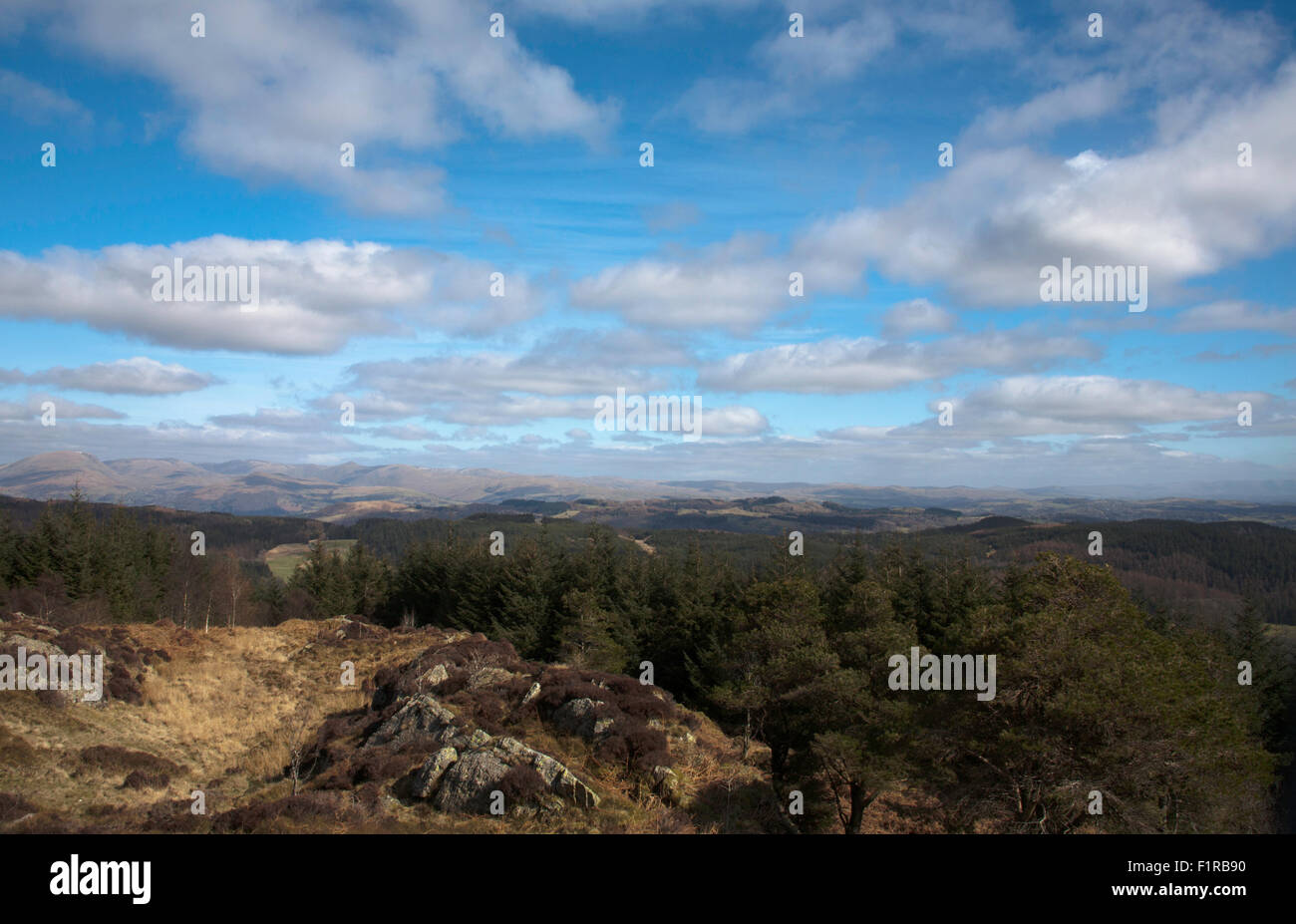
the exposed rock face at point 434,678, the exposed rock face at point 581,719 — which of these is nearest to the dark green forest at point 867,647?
the exposed rock face at point 581,719

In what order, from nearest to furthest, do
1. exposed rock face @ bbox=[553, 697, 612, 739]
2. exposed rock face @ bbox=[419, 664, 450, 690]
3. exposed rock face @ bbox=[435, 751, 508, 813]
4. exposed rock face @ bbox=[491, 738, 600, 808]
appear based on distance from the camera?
exposed rock face @ bbox=[435, 751, 508, 813] < exposed rock face @ bbox=[491, 738, 600, 808] < exposed rock face @ bbox=[553, 697, 612, 739] < exposed rock face @ bbox=[419, 664, 450, 690]

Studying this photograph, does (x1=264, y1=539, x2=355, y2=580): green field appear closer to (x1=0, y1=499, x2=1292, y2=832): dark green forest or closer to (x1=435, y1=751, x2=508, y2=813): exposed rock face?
(x1=0, y1=499, x2=1292, y2=832): dark green forest

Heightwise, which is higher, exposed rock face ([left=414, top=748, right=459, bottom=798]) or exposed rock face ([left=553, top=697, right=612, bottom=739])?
exposed rock face ([left=414, top=748, right=459, bottom=798])

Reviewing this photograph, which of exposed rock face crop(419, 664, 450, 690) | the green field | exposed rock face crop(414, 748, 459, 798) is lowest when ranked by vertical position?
the green field

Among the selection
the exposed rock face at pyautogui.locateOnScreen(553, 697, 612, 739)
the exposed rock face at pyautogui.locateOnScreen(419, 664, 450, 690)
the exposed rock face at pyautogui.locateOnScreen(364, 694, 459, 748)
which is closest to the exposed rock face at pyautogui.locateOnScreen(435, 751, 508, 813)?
the exposed rock face at pyautogui.locateOnScreen(364, 694, 459, 748)

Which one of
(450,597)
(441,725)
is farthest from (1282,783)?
(450,597)

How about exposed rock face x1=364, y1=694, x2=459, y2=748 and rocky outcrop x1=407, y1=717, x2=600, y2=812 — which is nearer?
rocky outcrop x1=407, y1=717, x2=600, y2=812

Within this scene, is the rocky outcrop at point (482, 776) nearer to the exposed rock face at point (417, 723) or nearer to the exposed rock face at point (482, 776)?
the exposed rock face at point (482, 776)
